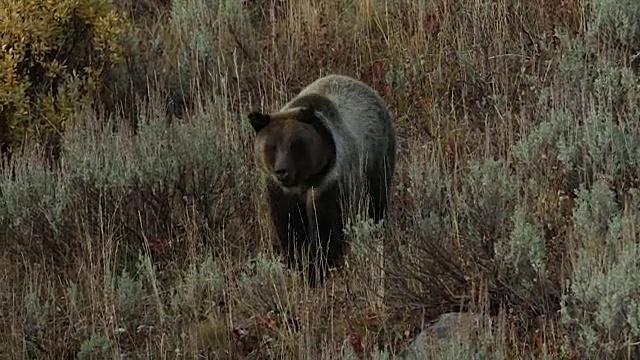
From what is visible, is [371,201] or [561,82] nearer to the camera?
[371,201]

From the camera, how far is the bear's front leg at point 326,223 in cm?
687

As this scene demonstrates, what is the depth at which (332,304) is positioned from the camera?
5922 mm

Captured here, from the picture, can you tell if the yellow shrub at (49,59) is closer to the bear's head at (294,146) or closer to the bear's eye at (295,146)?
the bear's head at (294,146)

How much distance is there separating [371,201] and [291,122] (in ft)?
2.31

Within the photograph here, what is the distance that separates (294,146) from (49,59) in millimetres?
2965

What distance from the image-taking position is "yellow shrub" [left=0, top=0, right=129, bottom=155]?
27.8ft

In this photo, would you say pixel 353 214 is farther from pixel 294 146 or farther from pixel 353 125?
pixel 353 125

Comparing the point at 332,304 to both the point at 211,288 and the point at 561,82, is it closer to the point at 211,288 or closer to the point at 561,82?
the point at 211,288

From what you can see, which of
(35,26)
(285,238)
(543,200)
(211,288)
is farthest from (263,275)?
(35,26)

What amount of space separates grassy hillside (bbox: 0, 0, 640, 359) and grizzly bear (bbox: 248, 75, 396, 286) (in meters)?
0.21

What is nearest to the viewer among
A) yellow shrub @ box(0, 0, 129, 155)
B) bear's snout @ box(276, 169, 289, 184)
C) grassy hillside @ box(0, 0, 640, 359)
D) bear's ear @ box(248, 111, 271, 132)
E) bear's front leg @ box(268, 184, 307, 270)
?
grassy hillside @ box(0, 0, 640, 359)

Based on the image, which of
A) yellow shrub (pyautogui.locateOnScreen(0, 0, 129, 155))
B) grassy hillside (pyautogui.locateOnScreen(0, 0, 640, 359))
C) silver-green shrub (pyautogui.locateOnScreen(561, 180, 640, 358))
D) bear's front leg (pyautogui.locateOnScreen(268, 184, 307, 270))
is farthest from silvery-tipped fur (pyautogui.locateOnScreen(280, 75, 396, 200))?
yellow shrub (pyautogui.locateOnScreen(0, 0, 129, 155))

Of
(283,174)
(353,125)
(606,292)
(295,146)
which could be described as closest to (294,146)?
(295,146)

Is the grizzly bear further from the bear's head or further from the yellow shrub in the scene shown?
the yellow shrub
